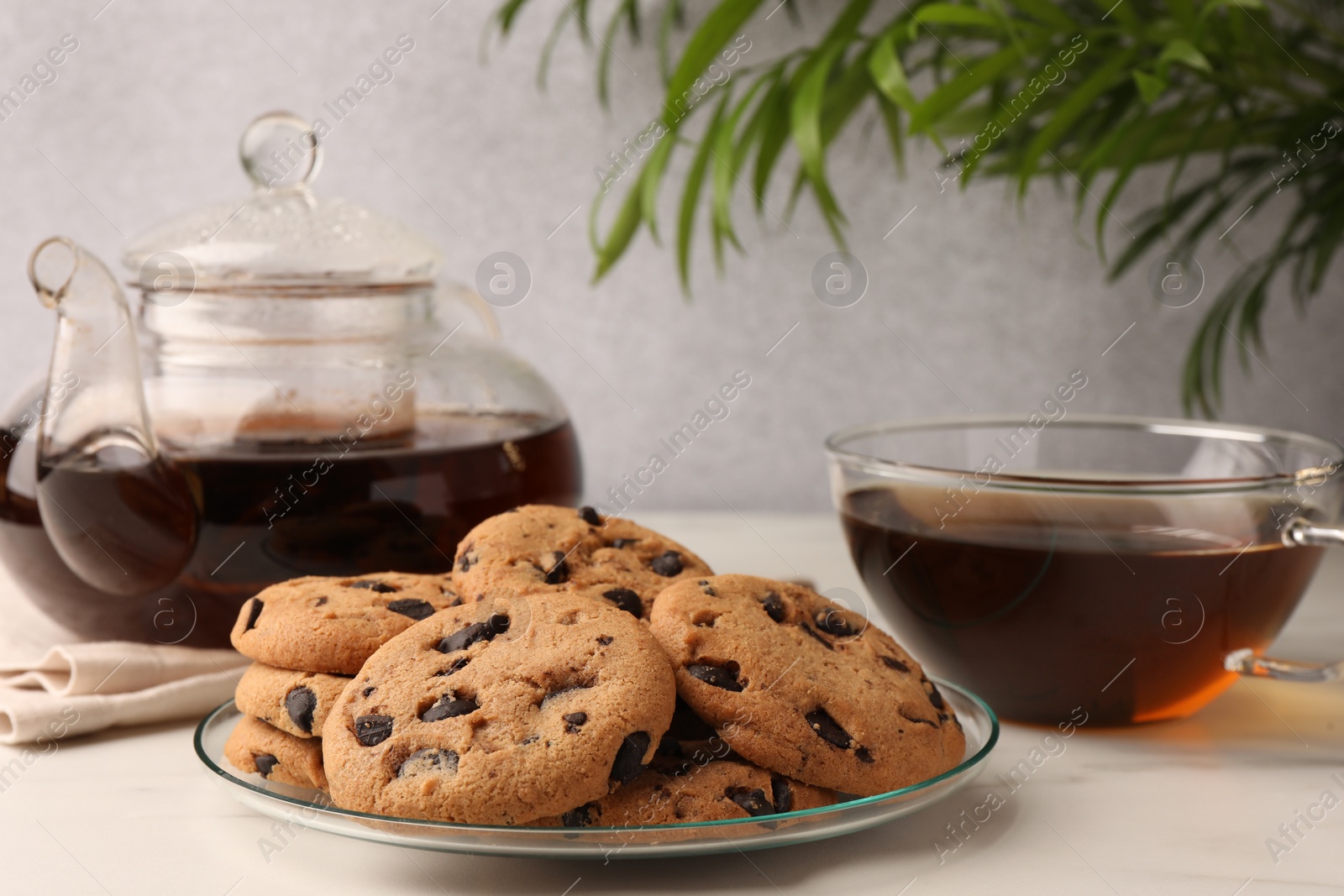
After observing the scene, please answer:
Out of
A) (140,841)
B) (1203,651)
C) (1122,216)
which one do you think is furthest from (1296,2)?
(140,841)

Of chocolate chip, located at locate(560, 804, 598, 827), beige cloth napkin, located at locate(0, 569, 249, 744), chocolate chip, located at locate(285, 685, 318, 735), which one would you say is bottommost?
beige cloth napkin, located at locate(0, 569, 249, 744)

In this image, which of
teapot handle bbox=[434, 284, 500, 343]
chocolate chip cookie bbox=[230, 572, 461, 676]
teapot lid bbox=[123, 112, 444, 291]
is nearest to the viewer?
chocolate chip cookie bbox=[230, 572, 461, 676]

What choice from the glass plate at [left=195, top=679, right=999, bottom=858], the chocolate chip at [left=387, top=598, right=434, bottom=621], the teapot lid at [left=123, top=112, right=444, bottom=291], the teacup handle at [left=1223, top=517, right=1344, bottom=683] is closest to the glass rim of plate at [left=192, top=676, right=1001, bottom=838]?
the glass plate at [left=195, top=679, right=999, bottom=858]

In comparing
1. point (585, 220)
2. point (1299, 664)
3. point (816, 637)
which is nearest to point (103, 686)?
point (816, 637)

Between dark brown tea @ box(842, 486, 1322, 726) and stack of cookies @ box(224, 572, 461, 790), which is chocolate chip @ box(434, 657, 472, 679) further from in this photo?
dark brown tea @ box(842, 486, 1322, 726)

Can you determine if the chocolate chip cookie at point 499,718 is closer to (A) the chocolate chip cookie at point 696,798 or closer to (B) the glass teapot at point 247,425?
(A) the chocolate chip cookie at point 696,798

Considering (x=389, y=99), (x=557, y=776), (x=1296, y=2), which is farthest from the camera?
(x=389, y=99)

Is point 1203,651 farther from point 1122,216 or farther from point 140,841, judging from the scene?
point 1122,216
